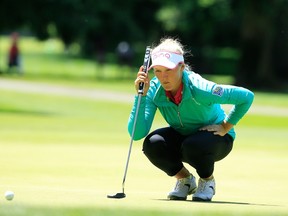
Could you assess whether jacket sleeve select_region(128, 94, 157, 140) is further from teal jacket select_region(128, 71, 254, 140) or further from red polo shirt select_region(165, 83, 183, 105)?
red polo shirt select_region(165, 83, 183, 105)

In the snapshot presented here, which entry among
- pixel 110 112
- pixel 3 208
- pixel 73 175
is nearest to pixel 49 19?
pixel 110 112

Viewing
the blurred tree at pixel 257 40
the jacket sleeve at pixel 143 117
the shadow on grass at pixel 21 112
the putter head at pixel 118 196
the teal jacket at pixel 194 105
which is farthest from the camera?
the blurred tree at pixel 257 40

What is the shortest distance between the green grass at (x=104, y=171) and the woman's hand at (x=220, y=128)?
1.94 ft

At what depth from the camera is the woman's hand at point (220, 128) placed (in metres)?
9.05

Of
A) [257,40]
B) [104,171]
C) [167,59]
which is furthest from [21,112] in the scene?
[257,40]

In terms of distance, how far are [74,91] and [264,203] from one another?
2869 centimetres

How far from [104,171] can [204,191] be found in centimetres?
320

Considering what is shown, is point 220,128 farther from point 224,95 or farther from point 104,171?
point 104,171

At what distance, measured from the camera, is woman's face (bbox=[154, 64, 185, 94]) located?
28.9 feet

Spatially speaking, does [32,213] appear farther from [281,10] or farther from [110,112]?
[281,10]

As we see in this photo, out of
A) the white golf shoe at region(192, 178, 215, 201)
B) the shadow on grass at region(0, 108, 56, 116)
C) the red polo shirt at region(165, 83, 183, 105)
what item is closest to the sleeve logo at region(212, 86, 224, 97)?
the red polo shirt at region(165, 83, 183, 105)

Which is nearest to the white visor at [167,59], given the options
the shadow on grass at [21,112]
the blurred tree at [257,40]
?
the shadow on grass at [21,112]

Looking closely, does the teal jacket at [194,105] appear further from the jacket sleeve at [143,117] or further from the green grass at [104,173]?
the green grass at [104,173]

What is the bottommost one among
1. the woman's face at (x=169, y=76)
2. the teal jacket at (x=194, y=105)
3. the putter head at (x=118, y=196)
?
the putter head at (x=118, y=196)
